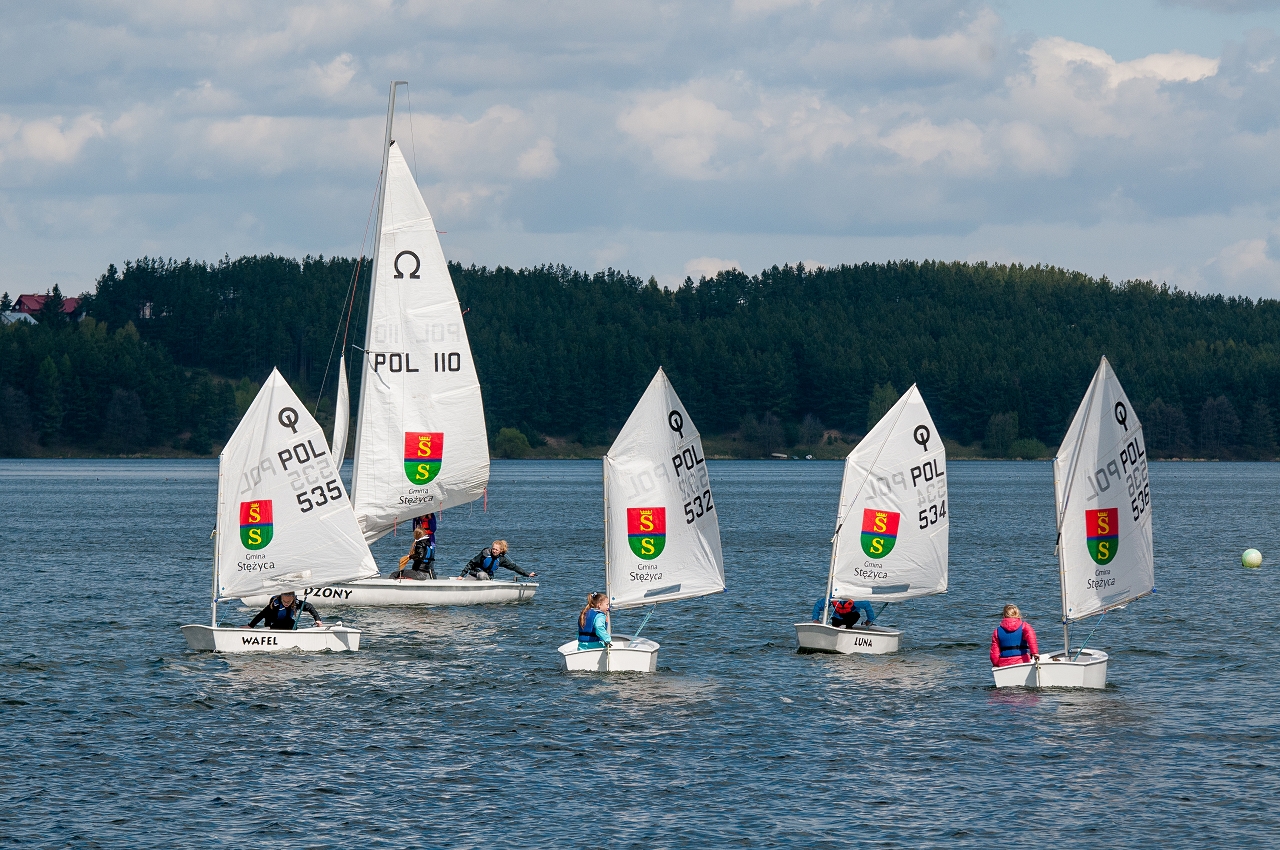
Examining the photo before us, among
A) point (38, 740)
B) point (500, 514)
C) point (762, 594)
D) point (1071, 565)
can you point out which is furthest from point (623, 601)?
point (500, 514)

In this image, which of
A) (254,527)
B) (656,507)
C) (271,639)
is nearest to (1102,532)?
(656,507)

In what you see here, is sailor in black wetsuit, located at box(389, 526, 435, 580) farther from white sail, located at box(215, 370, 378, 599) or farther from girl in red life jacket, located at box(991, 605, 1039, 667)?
girl in red life jacket, located at box(991, 605, 1039, 667)

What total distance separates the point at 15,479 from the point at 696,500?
15995 cm

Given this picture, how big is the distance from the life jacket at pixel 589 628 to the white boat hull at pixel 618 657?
24 centimetres

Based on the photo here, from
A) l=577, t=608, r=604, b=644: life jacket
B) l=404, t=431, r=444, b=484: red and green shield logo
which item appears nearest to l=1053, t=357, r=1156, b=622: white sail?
l=577, t=608, r=604, b=644: life jacket

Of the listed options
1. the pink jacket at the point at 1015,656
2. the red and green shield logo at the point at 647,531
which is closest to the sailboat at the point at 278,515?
the red and green shield logo at the point at 647,531

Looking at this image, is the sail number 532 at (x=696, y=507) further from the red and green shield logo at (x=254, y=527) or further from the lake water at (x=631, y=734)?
the red and green shield logo at (x=254, y=527)

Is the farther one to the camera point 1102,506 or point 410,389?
point 410,389

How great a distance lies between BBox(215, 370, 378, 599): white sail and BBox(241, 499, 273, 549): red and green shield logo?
3cm

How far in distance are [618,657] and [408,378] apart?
16.8m

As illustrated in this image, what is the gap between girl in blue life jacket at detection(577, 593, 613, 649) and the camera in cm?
3481

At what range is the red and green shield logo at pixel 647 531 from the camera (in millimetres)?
36688

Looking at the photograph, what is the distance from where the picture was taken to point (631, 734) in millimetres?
30562

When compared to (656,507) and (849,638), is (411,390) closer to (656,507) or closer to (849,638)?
(656,507)
